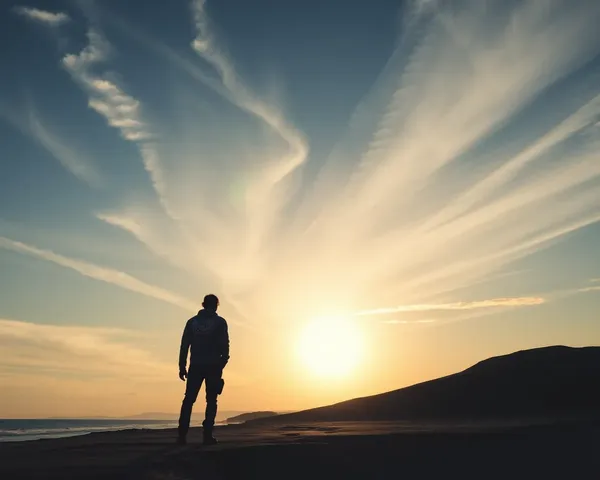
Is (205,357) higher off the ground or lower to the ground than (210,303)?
lower

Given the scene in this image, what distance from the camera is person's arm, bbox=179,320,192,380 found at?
10706mm

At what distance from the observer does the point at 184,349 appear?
10.8 m

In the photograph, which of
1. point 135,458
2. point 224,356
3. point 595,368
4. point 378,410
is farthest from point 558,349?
point 135,458

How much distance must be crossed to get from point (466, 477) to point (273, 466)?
227 cm

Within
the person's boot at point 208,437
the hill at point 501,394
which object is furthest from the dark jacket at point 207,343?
the hill at point 501,394

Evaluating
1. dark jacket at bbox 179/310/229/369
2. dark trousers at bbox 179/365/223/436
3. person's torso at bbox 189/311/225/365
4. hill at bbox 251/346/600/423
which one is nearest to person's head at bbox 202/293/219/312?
dark jacket at bbox 179/310/229/369

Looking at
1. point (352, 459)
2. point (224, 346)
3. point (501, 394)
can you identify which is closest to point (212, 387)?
point (224, 346)

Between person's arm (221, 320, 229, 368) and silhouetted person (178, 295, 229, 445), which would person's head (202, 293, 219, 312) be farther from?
person's arm (221, 320, 229, 368)

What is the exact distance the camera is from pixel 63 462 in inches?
279

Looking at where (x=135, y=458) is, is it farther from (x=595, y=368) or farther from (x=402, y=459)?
(x=595, y=368)

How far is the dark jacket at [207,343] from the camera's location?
10.7 meters

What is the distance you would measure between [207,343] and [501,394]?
9219 mm

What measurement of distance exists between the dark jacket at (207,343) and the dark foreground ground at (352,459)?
7.04 ft

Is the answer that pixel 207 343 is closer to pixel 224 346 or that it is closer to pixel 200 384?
pixel 224 346
